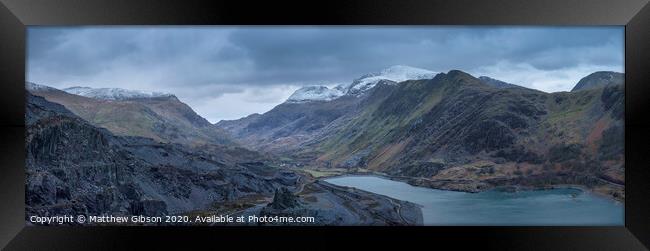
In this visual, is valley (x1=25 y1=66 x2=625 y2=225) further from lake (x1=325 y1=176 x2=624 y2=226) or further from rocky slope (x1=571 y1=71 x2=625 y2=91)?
lake (x1=325 y1=176 x2=624 y2=226)

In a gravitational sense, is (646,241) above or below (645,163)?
below

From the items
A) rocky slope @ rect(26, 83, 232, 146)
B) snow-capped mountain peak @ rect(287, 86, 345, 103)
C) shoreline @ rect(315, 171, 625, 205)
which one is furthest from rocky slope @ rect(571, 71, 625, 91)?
rocky slope @ rect(26, 83, 232, 146)

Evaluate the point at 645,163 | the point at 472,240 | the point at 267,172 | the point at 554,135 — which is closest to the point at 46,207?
the point at 267,172

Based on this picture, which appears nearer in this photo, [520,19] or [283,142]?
[520,19]

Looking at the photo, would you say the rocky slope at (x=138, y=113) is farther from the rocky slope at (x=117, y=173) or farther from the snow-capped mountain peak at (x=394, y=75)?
the snow-capped mountain peak at (x=394, y=75)

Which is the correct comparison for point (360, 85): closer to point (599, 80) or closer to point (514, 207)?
point (514, 207)

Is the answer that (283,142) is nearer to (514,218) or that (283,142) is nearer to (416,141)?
(416,141)

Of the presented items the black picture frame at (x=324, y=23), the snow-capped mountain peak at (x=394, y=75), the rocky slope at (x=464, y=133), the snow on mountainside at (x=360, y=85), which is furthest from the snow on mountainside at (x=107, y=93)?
the snow-capped mountain peak at (x=394, y=75)

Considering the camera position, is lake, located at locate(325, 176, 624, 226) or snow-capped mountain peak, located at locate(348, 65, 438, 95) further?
snow-capped mountain peak, located at locate(348, 65, 438, 95)
